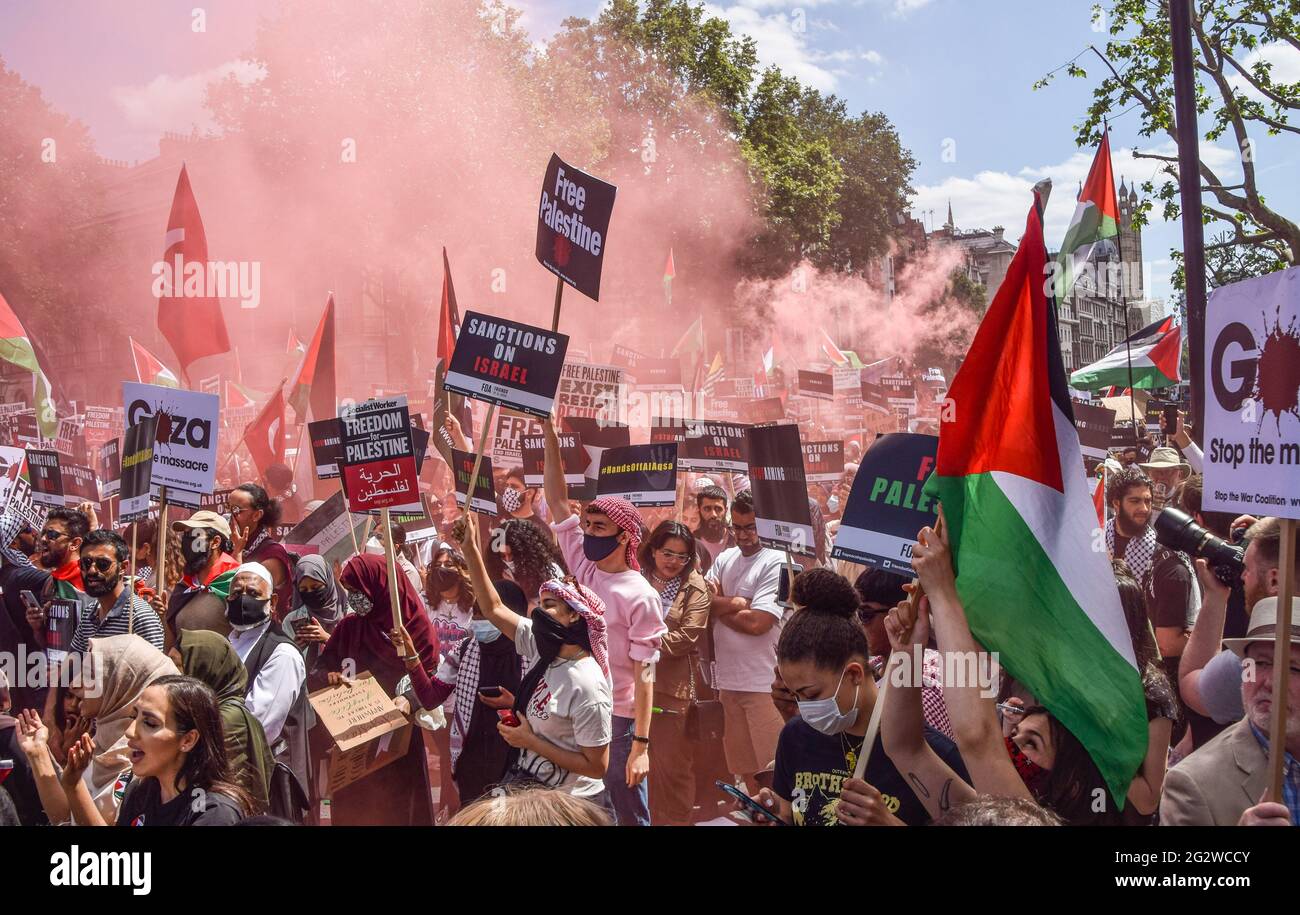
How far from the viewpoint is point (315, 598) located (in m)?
5.36

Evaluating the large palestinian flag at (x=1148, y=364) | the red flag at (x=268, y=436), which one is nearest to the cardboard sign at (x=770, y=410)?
the large palestinian flag at (x=1148, y=364)

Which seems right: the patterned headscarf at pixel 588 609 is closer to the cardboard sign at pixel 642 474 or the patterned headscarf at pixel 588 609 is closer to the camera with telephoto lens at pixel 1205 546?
the camera with telephoto lens at pixel 1205 546

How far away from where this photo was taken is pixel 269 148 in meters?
24.3

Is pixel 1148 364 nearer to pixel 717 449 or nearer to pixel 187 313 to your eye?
pixel 717 449

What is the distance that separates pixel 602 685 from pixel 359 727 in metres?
1.19

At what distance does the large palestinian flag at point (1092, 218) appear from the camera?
921 cm

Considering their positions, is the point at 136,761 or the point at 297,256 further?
the point at 297,256

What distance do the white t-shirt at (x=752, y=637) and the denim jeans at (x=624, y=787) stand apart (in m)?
1.05

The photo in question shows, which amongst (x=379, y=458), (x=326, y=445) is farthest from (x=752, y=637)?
(x=326, y=445)

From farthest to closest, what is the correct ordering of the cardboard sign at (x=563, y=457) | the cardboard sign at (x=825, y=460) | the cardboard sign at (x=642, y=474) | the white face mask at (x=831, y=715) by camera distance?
the cardboard sign at (x=825, y=460) → the cardboard sign at (x=563, y=457) → the cardboard sign at (x=642, y=474) → the white face mask at (x=831, y=715)

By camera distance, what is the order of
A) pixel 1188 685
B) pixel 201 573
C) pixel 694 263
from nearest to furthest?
pixel 1188 685, pixel 201 573, pixel 694 263

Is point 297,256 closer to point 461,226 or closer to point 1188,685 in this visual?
point 461,226

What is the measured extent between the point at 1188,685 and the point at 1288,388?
1.51 meters
